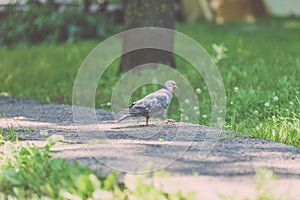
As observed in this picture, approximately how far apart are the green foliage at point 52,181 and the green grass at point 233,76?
171 cm

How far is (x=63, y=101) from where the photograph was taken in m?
7.21

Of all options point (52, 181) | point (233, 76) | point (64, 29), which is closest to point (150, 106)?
point (52, 181)

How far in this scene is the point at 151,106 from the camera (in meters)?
4.91

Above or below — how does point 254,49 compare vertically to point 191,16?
below

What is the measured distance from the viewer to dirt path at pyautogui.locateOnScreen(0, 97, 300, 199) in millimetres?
3707

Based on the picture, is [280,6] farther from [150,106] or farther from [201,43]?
[150,106]

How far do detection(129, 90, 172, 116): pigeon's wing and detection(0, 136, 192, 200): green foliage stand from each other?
91cm

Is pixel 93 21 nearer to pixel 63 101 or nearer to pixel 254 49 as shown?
pixel 254 49

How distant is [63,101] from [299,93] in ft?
8.84

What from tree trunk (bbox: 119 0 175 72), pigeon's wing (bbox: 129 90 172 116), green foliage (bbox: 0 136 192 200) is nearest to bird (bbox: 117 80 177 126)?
pigeon's wing (bbox: 129 90 172 116)

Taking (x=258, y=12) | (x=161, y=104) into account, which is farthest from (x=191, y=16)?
(x=161, y=104)

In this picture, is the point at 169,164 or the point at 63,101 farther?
the point at 63,101

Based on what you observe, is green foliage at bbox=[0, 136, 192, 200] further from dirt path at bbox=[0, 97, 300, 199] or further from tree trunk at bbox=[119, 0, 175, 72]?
tree trunk at bbox=[119, 0, 175, 72]

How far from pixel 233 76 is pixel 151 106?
260 cm
